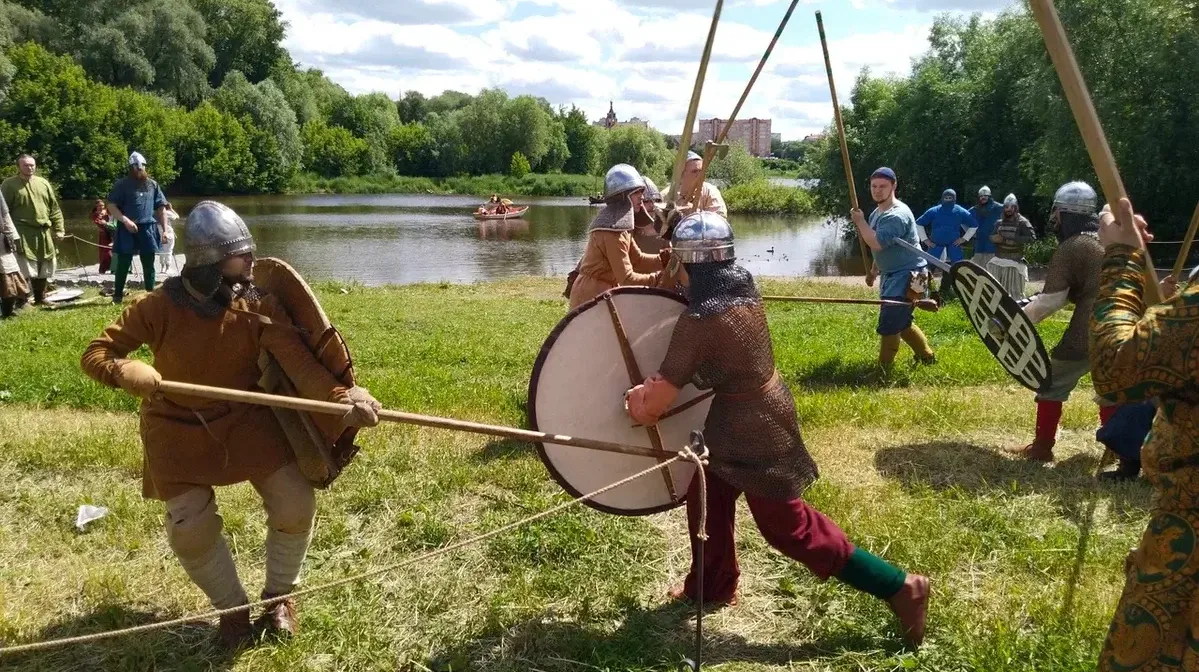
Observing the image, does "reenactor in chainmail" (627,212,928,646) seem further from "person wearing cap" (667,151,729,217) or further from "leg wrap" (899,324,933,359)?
"leg wrap" (899,324,933,359)

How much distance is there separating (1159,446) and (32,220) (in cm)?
1191

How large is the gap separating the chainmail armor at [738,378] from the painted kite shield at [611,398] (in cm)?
32

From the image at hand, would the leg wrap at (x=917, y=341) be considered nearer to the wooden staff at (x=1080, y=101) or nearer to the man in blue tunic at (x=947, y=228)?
the man in blue tunic at (x=947, y=228)

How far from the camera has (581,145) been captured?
81.2 meters

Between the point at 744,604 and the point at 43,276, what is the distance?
10.5 metres

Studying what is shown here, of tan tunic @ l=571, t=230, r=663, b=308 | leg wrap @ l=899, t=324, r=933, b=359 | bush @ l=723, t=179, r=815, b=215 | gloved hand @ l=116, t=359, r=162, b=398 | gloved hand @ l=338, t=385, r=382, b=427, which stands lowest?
leg wrap @ l=899, t=324, r=933, b=359

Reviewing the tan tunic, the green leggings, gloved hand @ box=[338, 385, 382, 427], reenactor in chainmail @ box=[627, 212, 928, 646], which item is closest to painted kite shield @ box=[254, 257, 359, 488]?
gloved hand @ box=[338, 385, 382, 427]

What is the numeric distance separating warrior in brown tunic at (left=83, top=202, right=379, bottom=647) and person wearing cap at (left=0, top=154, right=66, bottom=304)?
9198mm

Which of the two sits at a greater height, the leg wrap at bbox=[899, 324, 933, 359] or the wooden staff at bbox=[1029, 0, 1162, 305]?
the wooden staff at bbox=[1029, 0, 1162, 305]

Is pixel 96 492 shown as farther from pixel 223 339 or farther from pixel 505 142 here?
pixel 505 142

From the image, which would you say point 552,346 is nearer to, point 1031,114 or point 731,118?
point 731,118

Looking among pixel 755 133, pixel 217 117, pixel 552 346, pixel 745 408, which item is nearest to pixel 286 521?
pixel 552 346

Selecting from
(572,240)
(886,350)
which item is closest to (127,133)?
(572,240)

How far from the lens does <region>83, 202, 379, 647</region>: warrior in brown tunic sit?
3246 millimetres
